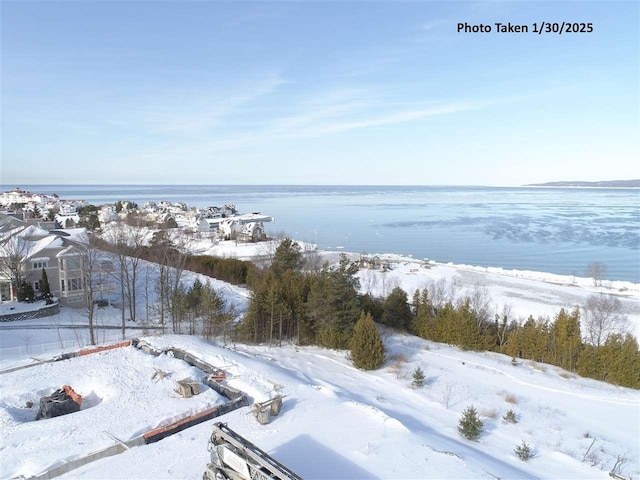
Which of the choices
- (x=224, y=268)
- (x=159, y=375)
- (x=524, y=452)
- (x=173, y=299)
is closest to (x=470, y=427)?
(x=524, y=452)

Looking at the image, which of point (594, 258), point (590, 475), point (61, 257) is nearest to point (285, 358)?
point (590, 475)

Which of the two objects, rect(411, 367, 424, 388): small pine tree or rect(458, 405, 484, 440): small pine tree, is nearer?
rect(458, 405, 484, 440): small pine tree

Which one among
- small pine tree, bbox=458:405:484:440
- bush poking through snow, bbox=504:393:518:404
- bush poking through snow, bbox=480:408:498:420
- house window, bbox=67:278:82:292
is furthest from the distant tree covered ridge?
small pine tree, bbox=458:405:484:440

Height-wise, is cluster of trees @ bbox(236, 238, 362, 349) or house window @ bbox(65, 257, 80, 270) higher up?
house window @ bbox(65, 257, 80, 270)

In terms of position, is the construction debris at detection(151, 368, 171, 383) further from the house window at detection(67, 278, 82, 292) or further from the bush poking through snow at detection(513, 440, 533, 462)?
the house window at detection(67, 278, 82, 292)

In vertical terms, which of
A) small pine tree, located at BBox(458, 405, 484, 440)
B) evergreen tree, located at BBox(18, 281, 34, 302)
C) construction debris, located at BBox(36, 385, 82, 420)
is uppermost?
evergreen tree, located at BBox(18, 281, 34, 302)

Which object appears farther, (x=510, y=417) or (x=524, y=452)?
(x=510, y=417)

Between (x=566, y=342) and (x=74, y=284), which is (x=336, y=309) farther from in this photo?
(x=74, y=284)

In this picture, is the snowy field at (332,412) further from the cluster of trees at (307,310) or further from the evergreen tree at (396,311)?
the evergreen tree at (396,311)
